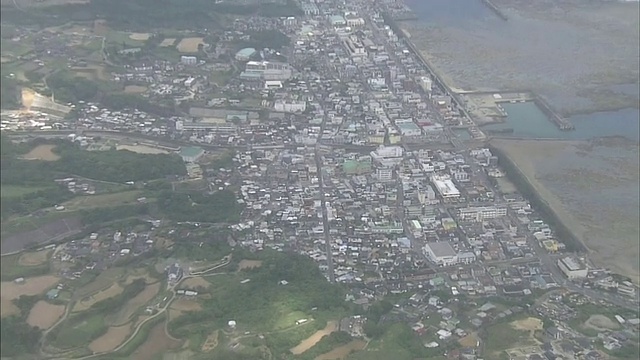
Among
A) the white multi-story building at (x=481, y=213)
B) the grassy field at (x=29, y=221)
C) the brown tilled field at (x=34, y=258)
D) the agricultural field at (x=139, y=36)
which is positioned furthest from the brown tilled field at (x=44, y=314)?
the agricultural field at (x=139, y=36)

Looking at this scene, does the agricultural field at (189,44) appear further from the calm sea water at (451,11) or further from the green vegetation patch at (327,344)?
the green vegetation patch at (327,344)

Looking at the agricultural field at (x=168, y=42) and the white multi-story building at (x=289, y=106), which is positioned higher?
the agricultural field at (x=168, y=42)

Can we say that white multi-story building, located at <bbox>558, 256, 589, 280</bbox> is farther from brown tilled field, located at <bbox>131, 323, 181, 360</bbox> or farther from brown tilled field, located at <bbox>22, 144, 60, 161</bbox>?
brown tilled field, located at <bbox>22, 144, 60, 161</bbox>

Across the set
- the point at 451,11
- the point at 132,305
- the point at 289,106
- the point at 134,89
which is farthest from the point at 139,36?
the point at 132,305

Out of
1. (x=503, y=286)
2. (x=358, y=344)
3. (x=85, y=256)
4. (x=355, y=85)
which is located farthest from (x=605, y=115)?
(x=85, y=256)

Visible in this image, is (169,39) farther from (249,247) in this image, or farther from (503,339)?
(503,339)

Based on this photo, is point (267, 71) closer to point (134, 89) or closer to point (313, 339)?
point (134, 89)
